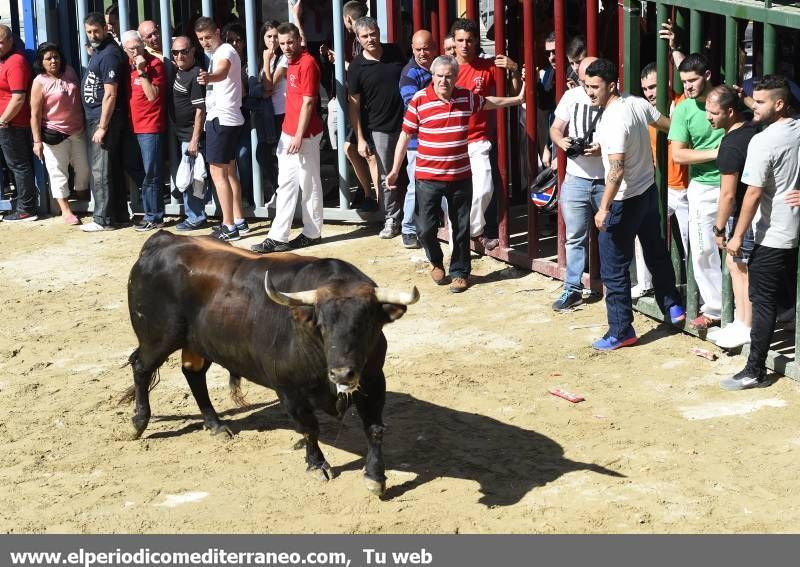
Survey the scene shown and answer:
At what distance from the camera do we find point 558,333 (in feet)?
34.2

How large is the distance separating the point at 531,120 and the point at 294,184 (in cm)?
258

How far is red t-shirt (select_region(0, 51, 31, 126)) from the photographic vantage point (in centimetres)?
1410

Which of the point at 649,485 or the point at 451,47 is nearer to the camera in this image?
the point at 649,485

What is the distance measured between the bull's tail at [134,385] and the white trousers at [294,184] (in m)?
3.86

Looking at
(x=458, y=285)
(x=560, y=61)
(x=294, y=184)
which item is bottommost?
(x=458, y=285)

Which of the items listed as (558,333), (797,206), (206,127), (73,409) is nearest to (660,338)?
(558,333)

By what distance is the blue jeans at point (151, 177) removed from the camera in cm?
1388

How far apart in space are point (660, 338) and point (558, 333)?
0.77 metres

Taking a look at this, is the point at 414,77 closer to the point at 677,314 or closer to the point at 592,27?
the point at 592,27

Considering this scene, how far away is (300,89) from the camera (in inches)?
503

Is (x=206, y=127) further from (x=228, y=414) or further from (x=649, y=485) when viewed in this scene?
(x=649, y=485)

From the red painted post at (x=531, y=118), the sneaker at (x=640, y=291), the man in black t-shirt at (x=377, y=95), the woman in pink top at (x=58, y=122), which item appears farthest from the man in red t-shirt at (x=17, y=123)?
the sneaker at (x=640, y=291)

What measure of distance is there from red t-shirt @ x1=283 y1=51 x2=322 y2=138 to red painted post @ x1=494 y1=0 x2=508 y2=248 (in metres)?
1.80

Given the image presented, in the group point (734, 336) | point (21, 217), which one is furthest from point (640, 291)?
point (21, 217)
